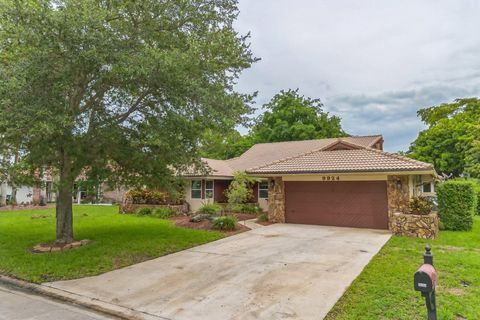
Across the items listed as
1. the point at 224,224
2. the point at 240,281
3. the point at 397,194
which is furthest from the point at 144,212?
the point at 397,194

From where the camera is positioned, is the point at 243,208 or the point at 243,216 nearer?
the point at 243,216

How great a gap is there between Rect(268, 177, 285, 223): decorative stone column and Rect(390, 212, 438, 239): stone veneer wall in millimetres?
5008

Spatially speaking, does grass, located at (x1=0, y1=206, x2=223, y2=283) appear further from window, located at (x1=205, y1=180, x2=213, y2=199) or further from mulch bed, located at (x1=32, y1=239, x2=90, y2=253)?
window, located at (x1=205, y1=180, x2=213, y2=199)

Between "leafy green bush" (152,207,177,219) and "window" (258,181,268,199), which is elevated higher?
"window" (258,181,268,199)

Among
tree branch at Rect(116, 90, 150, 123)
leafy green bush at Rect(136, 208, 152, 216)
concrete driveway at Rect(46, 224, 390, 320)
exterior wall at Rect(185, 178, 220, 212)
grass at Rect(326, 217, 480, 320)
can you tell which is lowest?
concrete driveway at Rect(46, 224, 390, 320)

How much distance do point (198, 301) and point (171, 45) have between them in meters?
6.65

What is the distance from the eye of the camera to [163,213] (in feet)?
56.6

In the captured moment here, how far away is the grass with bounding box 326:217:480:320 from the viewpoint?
4777 millimetres

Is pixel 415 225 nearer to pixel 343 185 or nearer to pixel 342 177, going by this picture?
pixel 343 185

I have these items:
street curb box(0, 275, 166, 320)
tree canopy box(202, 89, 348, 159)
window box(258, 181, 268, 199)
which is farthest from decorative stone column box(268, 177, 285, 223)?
tree canopy box(202, 89, 348, 159)

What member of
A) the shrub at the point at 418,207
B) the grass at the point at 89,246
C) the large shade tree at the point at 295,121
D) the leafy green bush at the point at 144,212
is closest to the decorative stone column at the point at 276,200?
the grass at the point at 89,246

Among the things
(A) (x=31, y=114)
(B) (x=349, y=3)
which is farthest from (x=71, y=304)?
(B) (x=349, y=3)

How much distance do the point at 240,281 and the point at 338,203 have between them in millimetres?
8660

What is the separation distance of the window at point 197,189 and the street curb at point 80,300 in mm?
12800
